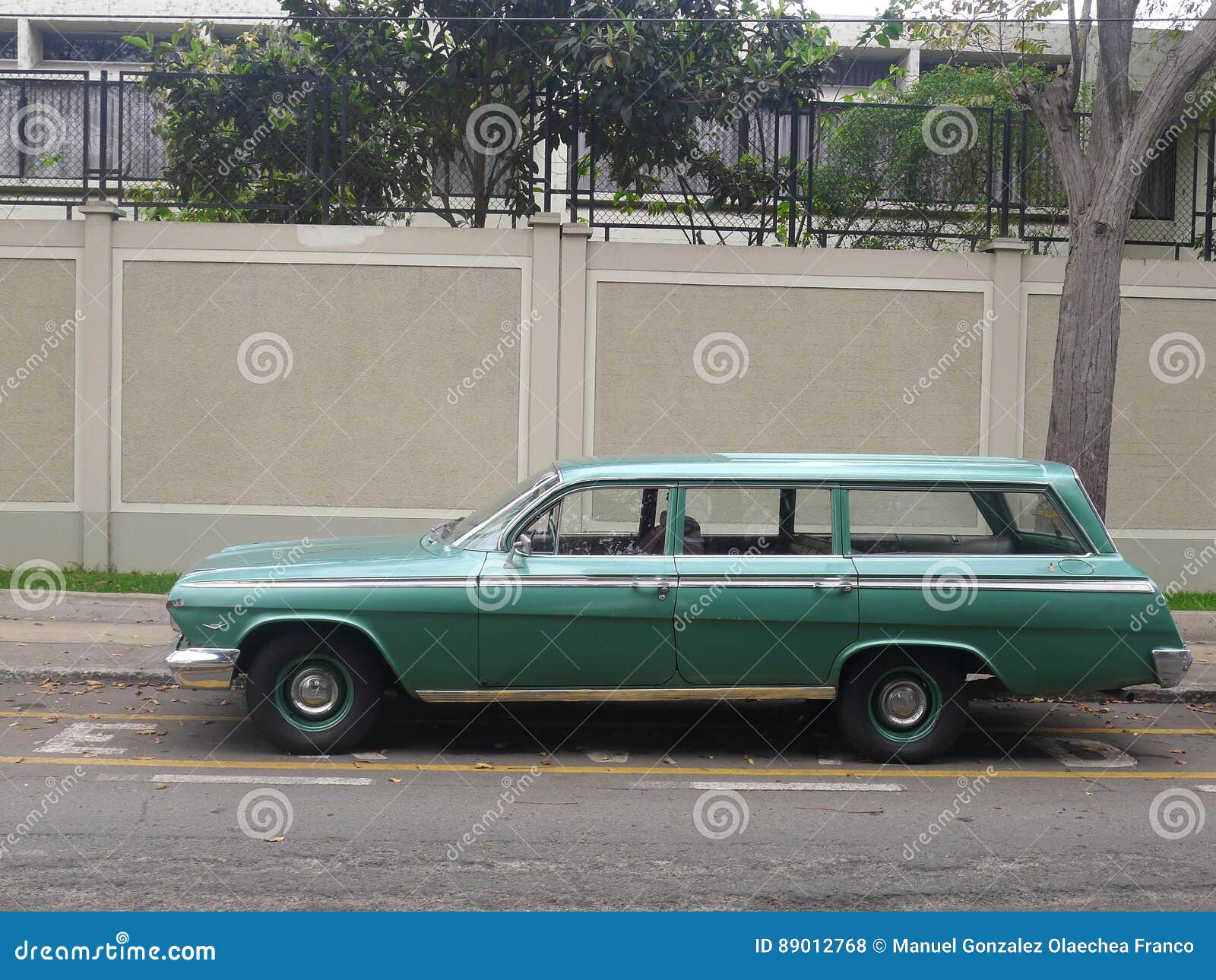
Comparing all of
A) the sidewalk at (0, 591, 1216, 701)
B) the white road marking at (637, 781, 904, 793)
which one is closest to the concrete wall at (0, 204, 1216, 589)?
the sidewalk at (0, 591, 1216, 701)

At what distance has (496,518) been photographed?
6.85m

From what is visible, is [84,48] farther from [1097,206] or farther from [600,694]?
[600,694]

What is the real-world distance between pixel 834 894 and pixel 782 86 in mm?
10066

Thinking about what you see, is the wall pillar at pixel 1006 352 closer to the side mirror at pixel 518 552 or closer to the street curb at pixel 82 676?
the side mirror at pixel 518 552

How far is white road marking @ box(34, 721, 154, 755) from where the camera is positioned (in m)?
6.81

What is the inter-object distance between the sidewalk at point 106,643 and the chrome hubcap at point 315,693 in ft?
7.04

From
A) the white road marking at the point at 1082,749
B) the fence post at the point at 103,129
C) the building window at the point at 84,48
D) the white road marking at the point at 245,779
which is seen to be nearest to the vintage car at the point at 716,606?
the white road marking at the point at 245,779

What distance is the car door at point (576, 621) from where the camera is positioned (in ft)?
21.3

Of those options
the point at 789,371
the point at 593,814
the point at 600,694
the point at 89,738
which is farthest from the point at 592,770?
the point at 789,371

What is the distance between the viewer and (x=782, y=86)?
507 inches

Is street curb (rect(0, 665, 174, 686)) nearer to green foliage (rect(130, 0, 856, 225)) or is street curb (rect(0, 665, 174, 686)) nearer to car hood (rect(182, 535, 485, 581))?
car hood (rect(182, 535, 485, 581))

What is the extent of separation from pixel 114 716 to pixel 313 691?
1.91 meters

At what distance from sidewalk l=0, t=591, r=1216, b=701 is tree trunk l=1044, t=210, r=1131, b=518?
5.54 ft

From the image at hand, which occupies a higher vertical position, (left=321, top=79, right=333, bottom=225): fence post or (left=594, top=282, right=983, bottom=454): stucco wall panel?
(left=321, top=79, right=333, bottom=225): fence post
